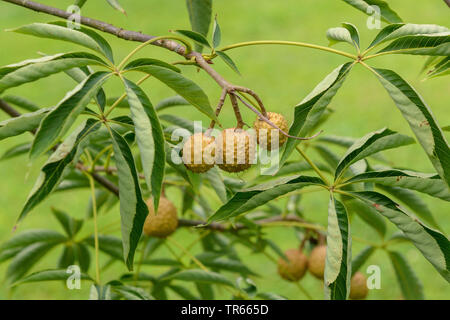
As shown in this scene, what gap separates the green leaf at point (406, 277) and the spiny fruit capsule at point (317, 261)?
0.63 feet

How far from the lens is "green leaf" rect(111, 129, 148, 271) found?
803 millimetres

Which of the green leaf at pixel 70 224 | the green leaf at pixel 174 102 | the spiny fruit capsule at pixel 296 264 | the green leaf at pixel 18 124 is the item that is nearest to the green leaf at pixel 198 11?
the green leaf at pixel 174 102

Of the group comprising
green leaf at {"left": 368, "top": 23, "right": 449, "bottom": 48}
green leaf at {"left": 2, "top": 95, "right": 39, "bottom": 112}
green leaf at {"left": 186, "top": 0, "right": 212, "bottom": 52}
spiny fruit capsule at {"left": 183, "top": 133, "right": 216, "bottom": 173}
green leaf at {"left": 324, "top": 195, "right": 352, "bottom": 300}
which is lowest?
green leaf at {"left": 324, "top": 195, "right": 352, "bottom": 300}

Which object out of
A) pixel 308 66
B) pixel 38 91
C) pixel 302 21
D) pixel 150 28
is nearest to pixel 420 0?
pixel 302 21

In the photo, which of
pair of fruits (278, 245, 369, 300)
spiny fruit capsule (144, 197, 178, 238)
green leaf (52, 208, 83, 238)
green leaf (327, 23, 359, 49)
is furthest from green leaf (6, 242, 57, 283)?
green leaf (327, 23, 359, 49)

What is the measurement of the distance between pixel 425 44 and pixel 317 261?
34.6 inches

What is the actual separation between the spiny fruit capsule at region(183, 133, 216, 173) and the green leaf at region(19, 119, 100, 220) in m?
0.16

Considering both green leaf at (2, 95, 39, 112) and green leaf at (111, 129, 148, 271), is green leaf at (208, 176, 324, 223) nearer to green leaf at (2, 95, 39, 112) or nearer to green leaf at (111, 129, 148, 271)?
green leaf at (111, 129, 148, 271)

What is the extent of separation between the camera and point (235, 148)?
2.77ft

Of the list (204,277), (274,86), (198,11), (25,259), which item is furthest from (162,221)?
(274,86)

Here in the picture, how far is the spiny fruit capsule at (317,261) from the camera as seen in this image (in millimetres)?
1600

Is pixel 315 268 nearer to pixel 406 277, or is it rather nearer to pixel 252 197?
pixel 406 277

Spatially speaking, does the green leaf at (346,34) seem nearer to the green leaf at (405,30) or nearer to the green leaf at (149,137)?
the green leaf at (405,30)
